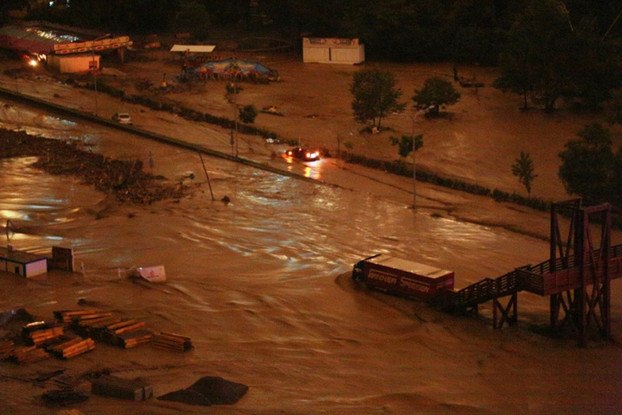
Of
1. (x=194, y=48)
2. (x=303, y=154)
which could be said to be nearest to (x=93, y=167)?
(x=303, y=154)

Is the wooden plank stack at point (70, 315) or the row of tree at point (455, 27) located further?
the row of tree at point (455, 27)

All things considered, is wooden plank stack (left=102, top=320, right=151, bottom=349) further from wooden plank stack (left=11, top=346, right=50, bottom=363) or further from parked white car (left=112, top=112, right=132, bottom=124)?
parked white car (left=112, top=112, right=132, bottom=124)

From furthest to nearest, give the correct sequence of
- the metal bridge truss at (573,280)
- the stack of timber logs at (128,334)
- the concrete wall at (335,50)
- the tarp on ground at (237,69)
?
the concrete wall at (335,50)
the tarp on ground at (237,69)
the metal bridge truss at (573,280)
the stack of timber logs at (128,334)

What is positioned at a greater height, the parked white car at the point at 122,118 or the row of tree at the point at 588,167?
the parked white car at the point at 122,118

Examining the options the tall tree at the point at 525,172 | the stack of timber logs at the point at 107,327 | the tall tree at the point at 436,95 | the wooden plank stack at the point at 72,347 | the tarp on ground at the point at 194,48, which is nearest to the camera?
the wooden plank stack at the point at 72,347

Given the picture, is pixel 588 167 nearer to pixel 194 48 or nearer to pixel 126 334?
pixel 126 334

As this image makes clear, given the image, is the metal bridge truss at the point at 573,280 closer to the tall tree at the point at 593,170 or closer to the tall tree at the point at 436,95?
the tall tree at the point at 593,170

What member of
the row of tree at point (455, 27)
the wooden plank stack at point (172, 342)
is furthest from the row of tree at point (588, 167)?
the wooden plank stack at point (172, 342)
